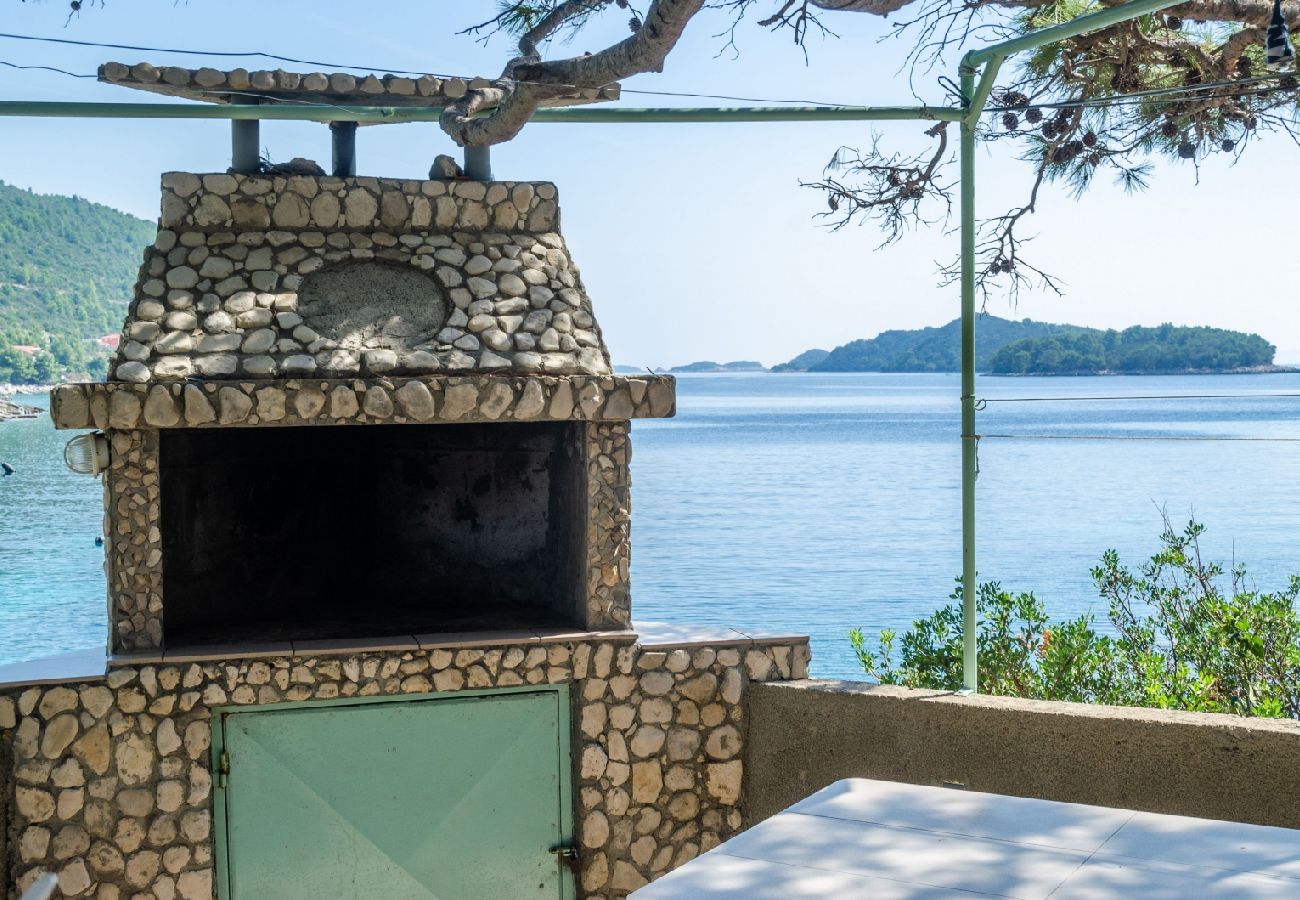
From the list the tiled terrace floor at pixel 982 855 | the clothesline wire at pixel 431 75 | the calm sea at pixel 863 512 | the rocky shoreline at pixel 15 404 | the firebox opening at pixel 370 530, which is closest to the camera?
the tiled terrace floor at pixel 982 855

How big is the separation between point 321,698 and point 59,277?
53.9 meters

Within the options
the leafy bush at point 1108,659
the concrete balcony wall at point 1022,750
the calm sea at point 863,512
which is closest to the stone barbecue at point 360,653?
the concrete balcony wall at point 1022,750

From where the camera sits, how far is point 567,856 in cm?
707

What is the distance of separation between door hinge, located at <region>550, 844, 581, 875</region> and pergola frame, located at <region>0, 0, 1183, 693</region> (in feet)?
7.09

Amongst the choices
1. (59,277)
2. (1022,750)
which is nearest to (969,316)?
(1022,750)

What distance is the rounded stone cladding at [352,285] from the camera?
683cm

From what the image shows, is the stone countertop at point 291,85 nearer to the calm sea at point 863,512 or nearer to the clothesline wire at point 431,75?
the clothesline wire at point 431,75

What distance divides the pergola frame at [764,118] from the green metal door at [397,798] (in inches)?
89.2

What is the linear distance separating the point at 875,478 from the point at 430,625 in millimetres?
50354

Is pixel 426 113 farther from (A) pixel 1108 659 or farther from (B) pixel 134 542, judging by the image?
(A) pixel 1108 659

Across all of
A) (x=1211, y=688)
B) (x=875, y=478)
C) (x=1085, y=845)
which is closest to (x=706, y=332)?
(x=875, y=478)

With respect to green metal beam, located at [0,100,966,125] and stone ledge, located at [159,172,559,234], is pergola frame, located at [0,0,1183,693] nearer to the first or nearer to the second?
green metal beam, located at [0,100,966,125]

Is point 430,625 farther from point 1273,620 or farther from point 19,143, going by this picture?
point 19,143

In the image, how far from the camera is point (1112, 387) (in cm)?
10469
